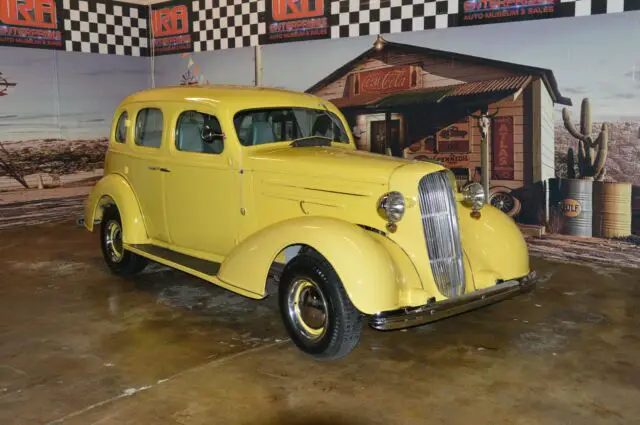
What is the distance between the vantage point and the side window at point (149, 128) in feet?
16.4

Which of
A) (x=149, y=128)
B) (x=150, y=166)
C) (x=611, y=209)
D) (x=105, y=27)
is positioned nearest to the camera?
(x=150, y=166)

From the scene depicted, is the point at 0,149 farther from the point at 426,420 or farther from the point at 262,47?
the point at 426,420

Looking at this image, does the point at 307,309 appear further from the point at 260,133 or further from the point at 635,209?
the point at 635,209

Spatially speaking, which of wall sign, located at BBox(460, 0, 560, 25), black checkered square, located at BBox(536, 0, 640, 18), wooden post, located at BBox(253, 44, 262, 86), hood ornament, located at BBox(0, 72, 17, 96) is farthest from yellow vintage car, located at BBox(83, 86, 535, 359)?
hood ornament, located at BBox(0, 72, 17, 96)

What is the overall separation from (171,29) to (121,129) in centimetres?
408

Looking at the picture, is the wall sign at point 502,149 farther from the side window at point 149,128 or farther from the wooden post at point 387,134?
the side window at point 149,128

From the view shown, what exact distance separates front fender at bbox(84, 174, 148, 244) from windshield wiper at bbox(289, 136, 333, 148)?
153cm

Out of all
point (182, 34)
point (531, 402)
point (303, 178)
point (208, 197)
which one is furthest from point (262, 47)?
point (531, 402)

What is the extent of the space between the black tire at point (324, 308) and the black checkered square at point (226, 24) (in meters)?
5.08

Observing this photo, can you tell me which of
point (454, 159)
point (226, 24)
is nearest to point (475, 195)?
point (454, 159)

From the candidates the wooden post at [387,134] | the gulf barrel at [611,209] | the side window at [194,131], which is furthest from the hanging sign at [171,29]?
the gulf barrel at [611,209]

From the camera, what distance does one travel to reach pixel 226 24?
8273 millimetres

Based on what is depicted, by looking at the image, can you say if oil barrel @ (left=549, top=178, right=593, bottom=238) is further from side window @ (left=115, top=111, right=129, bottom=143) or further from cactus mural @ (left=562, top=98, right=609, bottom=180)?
side window @ (left=115, top=111, right=129, bottom=143)

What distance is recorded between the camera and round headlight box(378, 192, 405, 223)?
3426 mm
